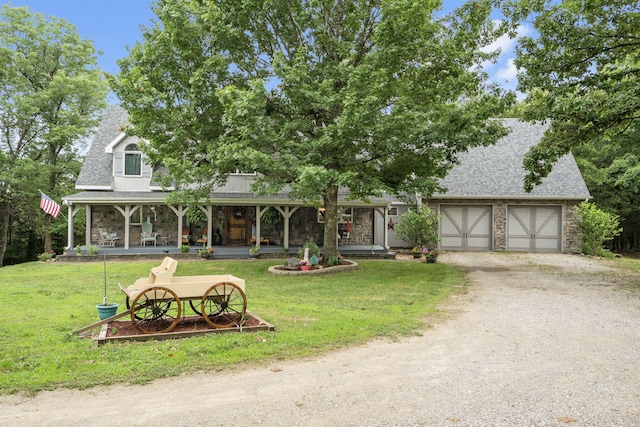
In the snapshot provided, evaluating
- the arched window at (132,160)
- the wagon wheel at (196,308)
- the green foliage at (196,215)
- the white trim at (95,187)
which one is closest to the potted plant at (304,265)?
the wagon wheel at (196,308)

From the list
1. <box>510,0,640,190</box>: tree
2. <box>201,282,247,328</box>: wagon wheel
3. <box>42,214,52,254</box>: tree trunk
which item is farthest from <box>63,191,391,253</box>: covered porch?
<box>201,282,247,328</box>: wagon wheel

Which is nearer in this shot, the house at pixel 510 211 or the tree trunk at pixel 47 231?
the house at pixel 510 211

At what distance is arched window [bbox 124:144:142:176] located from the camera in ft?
64.2

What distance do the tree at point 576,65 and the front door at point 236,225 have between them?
12.4 meters

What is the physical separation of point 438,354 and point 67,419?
13.8 feet

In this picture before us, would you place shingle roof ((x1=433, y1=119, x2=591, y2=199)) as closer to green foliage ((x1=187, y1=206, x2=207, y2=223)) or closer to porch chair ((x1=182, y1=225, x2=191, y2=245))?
green foliage ((x1=187, y1=206, x2=207, y2=223))

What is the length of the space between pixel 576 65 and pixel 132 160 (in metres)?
16.7

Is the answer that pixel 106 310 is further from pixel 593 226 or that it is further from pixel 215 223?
pixel 593 226

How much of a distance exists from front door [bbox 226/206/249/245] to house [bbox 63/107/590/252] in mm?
46

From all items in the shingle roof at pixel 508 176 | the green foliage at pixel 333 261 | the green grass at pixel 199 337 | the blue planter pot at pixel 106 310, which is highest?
the shingle roof at pixel 508 176

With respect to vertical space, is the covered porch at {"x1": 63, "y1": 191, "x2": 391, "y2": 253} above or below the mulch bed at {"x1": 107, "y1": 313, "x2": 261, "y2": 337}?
above

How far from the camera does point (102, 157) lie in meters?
21.0

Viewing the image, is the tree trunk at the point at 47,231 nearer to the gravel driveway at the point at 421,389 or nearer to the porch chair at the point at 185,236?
the porch chair at the point at 185,236

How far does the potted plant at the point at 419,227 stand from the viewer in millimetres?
18938
